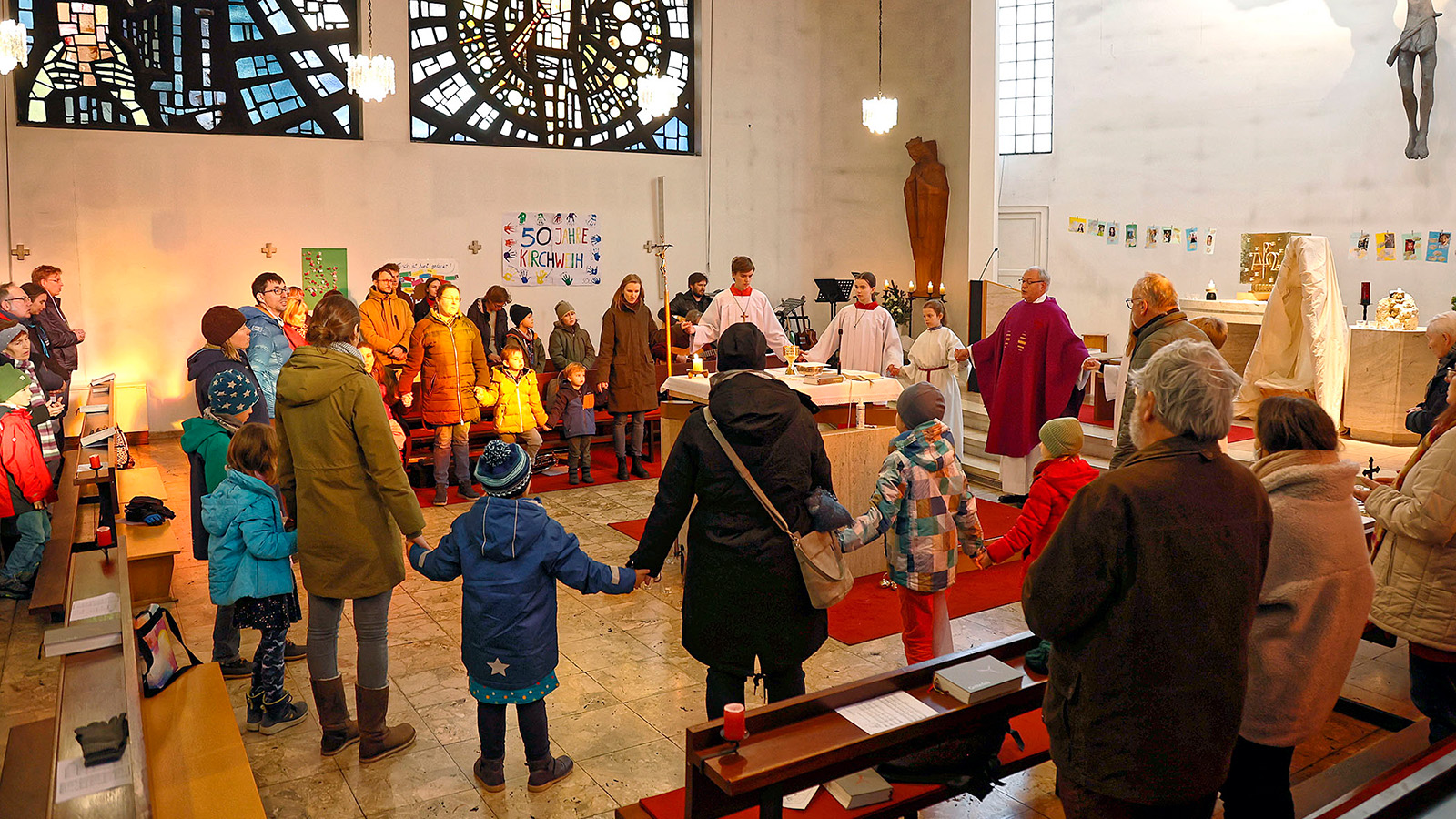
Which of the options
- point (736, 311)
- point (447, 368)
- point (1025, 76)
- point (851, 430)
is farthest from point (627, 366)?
point (1025, 76)

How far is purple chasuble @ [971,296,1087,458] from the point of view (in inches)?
286

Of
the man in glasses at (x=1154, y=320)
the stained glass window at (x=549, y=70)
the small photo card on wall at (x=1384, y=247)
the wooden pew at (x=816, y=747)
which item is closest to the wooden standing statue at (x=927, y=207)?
the stained glass window at (x=549, y=70)

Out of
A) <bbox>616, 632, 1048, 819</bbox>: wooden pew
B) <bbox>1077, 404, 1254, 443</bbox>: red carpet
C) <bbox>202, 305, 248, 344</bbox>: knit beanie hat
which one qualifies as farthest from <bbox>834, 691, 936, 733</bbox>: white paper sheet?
<bbox>1077, 404, 1254, 443</bbox>: red carpet

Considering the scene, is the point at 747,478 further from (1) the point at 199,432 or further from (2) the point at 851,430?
(2) the point at 851,430

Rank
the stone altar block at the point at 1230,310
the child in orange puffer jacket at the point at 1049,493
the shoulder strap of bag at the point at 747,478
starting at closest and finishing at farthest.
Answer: the shoulder strap of bag at the point at 747,478 < the child in orange puffer jacket at the point at 1049,493 < the stone altar block at the point at 1230,310

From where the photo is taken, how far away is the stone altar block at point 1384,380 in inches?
321

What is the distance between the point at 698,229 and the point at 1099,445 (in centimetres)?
678

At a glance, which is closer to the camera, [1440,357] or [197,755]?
[197,755]

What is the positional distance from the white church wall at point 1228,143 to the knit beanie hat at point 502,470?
917 cm

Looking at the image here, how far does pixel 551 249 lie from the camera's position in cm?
1271

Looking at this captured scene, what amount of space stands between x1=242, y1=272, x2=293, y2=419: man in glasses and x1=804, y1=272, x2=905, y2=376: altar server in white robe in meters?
3.94

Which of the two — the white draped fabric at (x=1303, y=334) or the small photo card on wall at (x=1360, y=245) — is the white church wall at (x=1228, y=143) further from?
the white draped fabric at (x=1303, y=334)

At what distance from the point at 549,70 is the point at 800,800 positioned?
11.4 metres

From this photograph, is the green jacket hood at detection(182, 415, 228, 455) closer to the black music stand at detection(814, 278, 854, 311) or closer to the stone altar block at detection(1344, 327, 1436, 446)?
the stone altar block at detection(1344, 327, 1436, 446)
